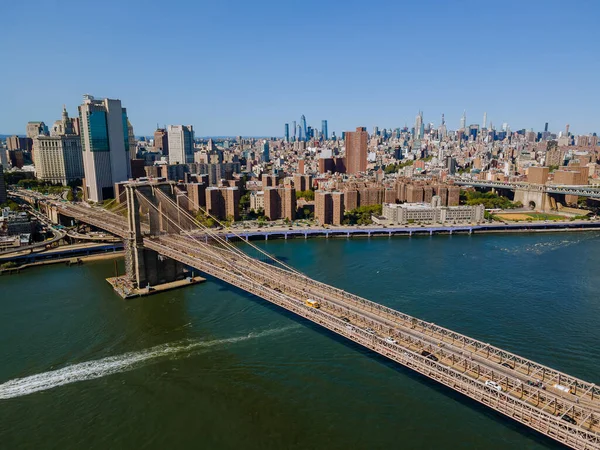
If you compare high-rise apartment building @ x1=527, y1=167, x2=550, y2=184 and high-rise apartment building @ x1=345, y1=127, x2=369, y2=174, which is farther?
high-rise apartment building @ x1=345, y1=127, x2=369, y2=174

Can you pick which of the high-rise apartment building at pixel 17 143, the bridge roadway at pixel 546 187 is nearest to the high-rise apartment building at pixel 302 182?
the bridge roadway at pixel 546 187

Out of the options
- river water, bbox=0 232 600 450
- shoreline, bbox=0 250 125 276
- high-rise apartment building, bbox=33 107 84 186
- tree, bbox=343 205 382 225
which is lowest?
river water, bbox=0 232 600 450

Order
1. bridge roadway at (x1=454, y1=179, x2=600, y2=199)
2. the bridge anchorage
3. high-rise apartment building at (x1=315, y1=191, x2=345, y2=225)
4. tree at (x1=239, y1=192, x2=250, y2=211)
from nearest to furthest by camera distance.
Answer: the bridge anchorage < high-rise apartment building at (x1=315, y1=191, x2=345, y2=225) < tree at (x1=239, y1=192, x2=250, y2=211) < bridge roadway at (x1=454, y1=179, x2=600, y2=199)

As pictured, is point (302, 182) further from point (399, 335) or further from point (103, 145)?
point (399, 335)

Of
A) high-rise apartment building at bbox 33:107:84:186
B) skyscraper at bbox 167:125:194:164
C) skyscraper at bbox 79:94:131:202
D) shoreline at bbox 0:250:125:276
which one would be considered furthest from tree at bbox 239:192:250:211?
skyscraper at bbox 167:125:194:164

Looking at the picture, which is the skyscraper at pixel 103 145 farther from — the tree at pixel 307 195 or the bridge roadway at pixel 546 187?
the bridge roadway at pixel 546 187

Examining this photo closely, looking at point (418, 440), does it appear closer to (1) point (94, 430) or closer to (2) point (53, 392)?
(1) point (94, 430)

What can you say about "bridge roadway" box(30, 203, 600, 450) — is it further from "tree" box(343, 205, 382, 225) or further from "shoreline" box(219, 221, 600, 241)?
"tree" box(343, 205, 382, 225)

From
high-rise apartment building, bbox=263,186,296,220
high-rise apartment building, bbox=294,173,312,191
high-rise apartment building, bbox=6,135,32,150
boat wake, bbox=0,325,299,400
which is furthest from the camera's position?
A: high-rise apartment building, bbox=6,135,32,150
